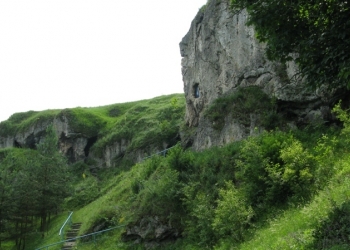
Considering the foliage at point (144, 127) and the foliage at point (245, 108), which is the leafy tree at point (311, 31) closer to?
the foliage at point (245, 108)

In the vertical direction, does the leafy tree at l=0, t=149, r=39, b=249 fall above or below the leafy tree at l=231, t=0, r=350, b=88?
below

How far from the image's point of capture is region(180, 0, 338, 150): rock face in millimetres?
19719

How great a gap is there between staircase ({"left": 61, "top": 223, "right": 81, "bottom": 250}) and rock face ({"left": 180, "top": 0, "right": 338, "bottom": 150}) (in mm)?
10784

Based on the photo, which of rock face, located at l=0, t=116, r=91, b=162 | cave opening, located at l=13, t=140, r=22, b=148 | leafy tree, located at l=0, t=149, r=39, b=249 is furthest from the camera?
cave opening, located at l=13, t=140, r=22, b=148

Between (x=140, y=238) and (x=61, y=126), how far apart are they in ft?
123

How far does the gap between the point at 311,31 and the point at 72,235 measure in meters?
23.2

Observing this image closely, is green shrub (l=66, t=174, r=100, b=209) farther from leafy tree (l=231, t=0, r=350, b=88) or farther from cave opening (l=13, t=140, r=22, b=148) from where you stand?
leafy tree (l=231, t=0, r=350, b=88)

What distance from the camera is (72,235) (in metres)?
25.9

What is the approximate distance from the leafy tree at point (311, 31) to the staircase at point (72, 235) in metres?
20.0

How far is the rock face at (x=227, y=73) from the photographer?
19719mm

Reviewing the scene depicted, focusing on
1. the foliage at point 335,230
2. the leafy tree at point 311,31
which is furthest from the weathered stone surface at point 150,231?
the leafy tree at point 311,31

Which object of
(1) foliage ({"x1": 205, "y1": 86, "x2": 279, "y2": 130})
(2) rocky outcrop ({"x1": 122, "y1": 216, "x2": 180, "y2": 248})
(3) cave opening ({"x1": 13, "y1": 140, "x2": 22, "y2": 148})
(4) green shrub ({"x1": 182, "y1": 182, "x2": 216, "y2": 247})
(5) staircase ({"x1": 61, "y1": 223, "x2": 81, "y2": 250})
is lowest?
(5) staircase ({"x1": 61, "y1": 223, "x2": 81, "y2": 250})

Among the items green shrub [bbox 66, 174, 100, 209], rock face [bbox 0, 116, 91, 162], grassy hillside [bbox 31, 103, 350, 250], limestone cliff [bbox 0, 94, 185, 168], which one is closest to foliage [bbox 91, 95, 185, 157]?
limestone cliff [bbox 0, 94, 185, 168]

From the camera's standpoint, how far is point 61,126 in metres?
52.4
